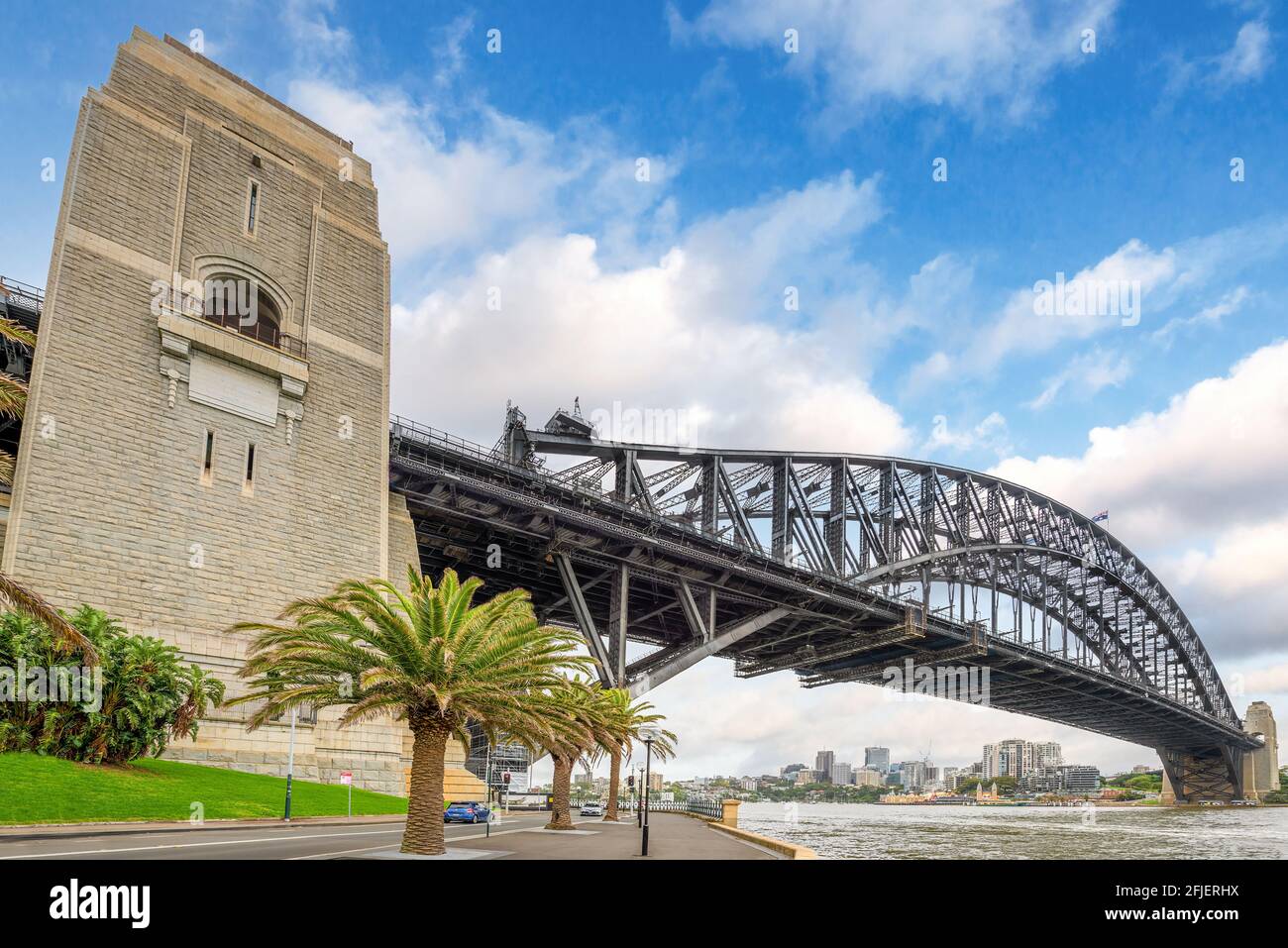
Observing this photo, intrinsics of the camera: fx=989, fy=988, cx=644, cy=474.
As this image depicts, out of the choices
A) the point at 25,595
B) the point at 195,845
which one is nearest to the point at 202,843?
the point at 195,845

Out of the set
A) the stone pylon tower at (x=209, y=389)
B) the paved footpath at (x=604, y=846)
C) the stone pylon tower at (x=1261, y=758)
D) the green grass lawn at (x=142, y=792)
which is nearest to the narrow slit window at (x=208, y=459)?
the stone pylon tower at (x=209, y=389)

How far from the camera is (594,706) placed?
139 ft

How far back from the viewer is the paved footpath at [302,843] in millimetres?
19266

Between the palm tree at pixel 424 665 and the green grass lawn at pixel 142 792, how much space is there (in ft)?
21.6

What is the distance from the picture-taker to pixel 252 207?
143 ft

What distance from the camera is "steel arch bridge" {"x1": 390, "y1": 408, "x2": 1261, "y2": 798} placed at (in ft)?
188

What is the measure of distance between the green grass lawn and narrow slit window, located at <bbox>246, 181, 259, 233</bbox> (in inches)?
890

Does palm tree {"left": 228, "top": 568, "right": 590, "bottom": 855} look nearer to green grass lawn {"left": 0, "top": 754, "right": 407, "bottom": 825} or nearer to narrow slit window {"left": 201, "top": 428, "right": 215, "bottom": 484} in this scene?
green grass lawn {"left": 0, "top": 754, "right": 407, "bottom": 825}

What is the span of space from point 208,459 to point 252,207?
12.1 m

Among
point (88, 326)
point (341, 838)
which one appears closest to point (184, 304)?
point (88, 326)

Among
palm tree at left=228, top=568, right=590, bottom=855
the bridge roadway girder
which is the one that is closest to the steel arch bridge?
the bridge roadway girder
